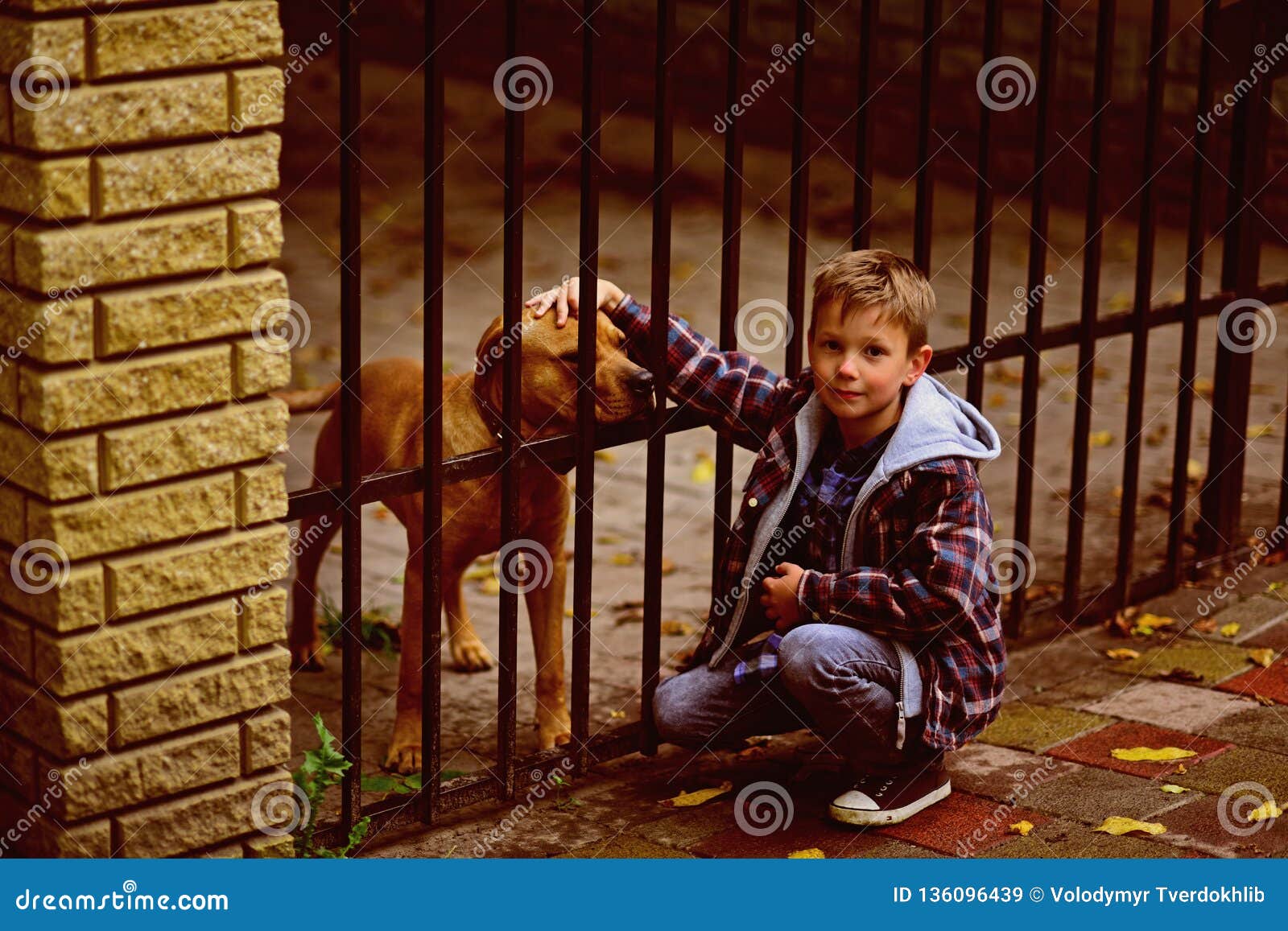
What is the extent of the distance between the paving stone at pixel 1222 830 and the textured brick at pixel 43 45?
270cm

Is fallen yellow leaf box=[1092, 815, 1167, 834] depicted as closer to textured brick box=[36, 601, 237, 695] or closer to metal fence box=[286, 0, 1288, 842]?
metal fence box=[286, 0, 1288, 842]

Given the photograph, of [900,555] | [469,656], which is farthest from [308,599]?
[900,555]

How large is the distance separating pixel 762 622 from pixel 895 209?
7.61 m

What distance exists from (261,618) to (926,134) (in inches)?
83.4

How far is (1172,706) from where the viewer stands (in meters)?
4.30

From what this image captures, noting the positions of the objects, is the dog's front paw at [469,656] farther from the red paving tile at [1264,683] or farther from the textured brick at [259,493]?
the red paving tile at [1264,683]

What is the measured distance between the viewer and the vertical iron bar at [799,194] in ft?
12.5

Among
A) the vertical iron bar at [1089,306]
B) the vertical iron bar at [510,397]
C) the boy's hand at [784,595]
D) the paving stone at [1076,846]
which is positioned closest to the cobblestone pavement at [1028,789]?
the paving stone at [1076,846]

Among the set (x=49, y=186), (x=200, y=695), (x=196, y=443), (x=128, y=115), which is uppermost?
(x=128, y=115)

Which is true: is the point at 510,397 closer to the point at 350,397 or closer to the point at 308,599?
the point at 350,397

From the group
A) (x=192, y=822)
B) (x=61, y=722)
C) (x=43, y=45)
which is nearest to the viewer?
(x=43, y=45)

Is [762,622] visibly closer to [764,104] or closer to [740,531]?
[740,531]

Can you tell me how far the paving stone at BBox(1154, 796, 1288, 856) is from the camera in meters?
3.45

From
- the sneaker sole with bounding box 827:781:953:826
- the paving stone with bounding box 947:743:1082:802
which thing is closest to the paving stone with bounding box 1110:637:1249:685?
the paving stone with bounding box 947:743:1082:802
